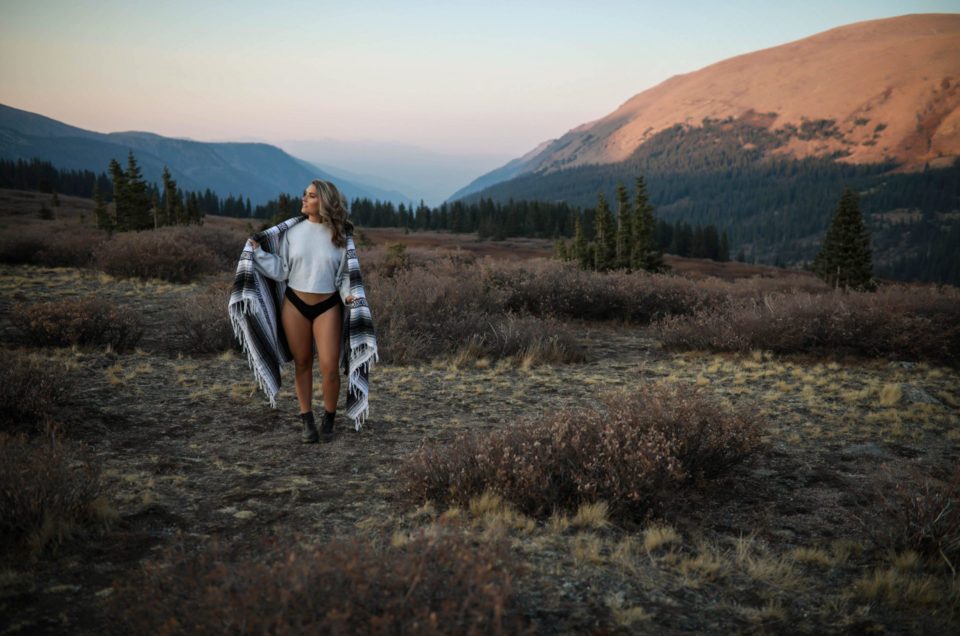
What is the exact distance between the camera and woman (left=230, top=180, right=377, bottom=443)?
16.1 ft

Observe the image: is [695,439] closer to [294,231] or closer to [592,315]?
[294,231]

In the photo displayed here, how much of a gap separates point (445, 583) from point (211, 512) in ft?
7.44

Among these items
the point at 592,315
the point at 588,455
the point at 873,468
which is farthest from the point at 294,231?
the point at 592,315

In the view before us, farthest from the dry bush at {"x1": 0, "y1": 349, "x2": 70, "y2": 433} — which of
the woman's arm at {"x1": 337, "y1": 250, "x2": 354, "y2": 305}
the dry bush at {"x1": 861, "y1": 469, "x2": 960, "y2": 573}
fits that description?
the dry bush at {"x1": 861, "y1": 469, "x2": 960, "y2": 573}

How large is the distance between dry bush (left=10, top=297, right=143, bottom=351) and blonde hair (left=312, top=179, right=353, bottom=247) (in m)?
5.31

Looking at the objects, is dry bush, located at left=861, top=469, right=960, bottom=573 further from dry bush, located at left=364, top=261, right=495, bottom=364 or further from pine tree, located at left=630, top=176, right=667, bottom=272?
pine tree, located at left=630, top=176, right=667, bottom=272

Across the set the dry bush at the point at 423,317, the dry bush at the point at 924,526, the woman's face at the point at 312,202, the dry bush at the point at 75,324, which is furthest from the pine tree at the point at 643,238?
the dry bush at the point at 924,526

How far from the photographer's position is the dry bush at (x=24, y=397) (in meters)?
4.74

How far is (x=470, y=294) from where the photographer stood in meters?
11.1

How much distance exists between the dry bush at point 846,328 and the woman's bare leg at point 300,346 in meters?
7.71

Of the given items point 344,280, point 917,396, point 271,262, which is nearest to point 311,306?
point 344,280

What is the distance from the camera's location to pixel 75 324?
7738 mm

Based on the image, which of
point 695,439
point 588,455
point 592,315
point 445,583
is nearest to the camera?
point 445,583

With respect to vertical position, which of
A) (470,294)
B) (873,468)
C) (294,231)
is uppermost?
(294,231)
